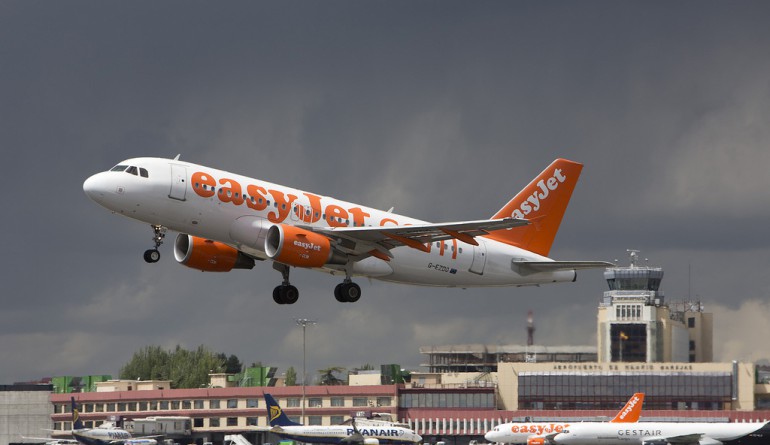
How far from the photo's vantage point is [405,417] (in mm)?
189500

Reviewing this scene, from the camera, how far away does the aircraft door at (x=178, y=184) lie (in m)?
65.8

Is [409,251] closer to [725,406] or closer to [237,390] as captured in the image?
[237,390]

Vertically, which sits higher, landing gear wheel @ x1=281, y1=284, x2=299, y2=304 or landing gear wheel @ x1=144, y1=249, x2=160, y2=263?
landing gear wheel @ x1=144, y1=249, x2=160, y2=263

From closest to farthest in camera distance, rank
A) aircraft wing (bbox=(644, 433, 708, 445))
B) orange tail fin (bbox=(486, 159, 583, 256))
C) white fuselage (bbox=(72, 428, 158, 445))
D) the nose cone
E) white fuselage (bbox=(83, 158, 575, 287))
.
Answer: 1. the nose cone
2. white fuselage (bbox=(83, 158, 575, 287))
3. orange tail fin (bbox=(486, 159, 583, 256))
4. aircraft wing (bbox=(644, 433, 708, 445))
5. white fuselage (bbox=(72, 428, 158, 445))

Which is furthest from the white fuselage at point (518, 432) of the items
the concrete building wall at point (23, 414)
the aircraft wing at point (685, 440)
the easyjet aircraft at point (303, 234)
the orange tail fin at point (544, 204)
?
the concrete building wall at point (23, 414)

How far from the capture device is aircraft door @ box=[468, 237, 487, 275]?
249ft

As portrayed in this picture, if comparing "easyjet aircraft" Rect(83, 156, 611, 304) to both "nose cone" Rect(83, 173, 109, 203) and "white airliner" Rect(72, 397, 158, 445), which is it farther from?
"white airliner" Rect(72, 397, 158, 445)

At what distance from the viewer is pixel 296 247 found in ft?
225

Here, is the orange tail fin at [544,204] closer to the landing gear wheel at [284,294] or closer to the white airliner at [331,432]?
the landing gear wheel at [284,294]

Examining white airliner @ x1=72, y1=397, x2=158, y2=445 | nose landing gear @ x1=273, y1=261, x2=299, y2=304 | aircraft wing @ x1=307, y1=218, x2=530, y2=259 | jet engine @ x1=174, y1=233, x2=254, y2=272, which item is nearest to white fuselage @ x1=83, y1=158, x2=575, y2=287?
aircraft wing @ x1=307, y1=218, x2=530, y2=259

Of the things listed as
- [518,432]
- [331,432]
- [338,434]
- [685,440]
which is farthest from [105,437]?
[685,440]

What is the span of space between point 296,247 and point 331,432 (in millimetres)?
73611

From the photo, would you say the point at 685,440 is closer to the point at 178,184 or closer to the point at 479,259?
the point at 479,259

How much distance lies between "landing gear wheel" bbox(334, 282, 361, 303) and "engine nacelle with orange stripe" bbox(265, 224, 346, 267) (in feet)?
10.6
